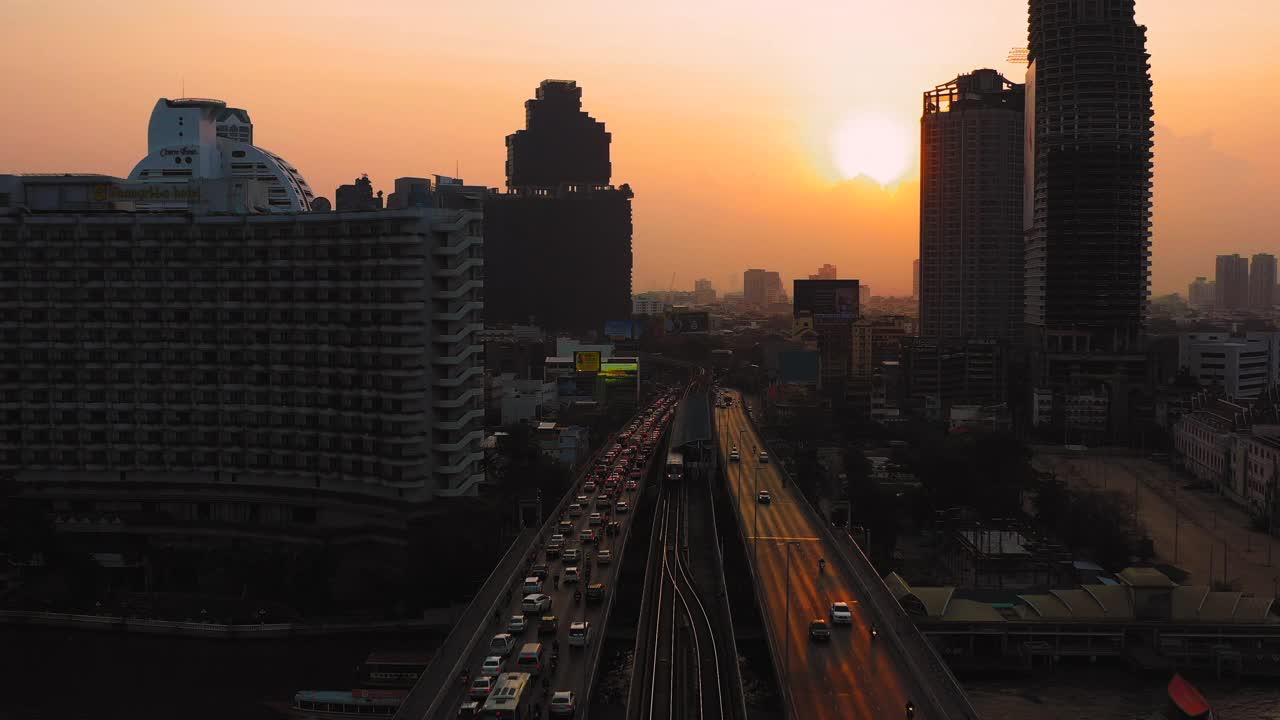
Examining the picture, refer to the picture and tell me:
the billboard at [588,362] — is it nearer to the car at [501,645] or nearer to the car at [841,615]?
the car at [841,615]

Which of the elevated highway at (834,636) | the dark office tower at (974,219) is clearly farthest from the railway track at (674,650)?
the dark office tower at (974,219)

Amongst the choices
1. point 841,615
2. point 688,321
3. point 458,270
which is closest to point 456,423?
point 458,270

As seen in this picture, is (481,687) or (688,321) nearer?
(481,687)

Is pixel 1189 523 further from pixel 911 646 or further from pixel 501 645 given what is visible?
pixel 501 645

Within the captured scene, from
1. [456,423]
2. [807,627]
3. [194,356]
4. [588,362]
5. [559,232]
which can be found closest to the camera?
[807,627]

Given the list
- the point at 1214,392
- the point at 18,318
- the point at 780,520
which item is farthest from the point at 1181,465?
the point at 18,318

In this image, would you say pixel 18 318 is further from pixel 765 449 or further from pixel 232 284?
pixel 765 449

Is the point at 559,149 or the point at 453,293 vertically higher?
the point at 559,149
